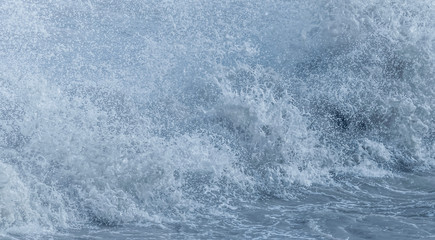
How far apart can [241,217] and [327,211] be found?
774mm

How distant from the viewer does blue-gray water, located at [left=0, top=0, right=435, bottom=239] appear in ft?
21.2

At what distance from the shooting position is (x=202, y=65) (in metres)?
9.59

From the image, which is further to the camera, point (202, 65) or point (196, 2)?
point (196, 2)

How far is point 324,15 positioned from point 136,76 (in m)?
2.71

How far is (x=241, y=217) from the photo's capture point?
21.6 ft

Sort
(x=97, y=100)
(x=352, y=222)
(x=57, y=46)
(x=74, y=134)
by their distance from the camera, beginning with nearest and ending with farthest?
(x=352, y=222) < (x=74, y=134) < (x=97, y=100) < (x=57, y=46)

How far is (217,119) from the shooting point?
27.8 ft

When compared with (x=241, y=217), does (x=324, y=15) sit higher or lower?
higher

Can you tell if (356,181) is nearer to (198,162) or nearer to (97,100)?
(198,162)

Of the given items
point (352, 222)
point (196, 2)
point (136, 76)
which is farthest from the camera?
point (196, 2)

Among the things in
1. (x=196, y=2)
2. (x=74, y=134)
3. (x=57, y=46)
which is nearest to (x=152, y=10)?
(x=196, y=2)

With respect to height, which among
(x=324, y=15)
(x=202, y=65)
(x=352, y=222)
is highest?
(x=324, y=15)

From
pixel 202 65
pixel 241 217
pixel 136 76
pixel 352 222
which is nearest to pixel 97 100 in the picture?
pixel 136 76

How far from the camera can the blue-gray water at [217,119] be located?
6.48m
